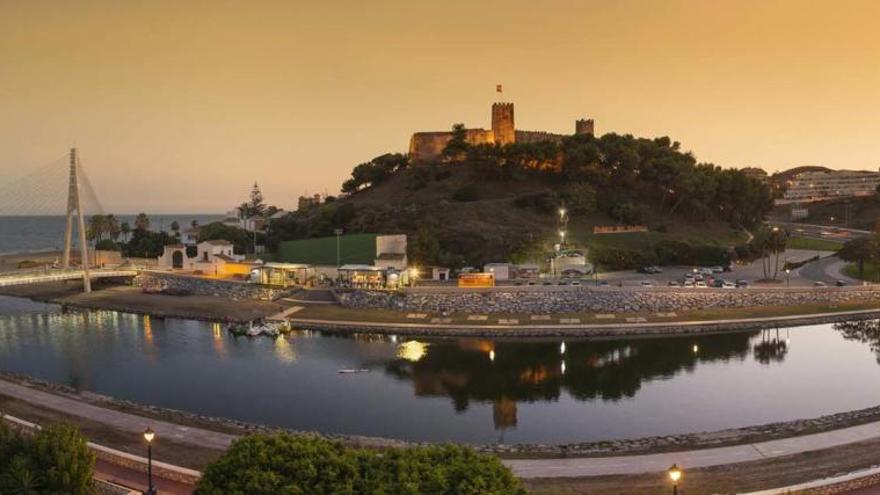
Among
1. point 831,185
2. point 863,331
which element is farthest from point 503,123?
point 831,185

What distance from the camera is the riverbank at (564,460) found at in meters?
18.8

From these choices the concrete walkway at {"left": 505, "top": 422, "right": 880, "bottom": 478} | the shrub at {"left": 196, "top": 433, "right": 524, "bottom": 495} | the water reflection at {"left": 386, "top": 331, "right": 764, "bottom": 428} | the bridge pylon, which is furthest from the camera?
the bridge pylon

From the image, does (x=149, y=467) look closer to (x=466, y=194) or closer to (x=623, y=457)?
(x=623, y=457)

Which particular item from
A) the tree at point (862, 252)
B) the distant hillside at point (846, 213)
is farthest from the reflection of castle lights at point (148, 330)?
the distant hillside at point (846, 213)

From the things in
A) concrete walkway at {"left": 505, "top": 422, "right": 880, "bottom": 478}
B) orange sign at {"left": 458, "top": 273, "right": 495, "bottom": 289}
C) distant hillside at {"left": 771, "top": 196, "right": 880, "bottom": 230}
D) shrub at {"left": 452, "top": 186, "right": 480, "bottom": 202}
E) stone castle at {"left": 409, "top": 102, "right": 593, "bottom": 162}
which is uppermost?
stone castle at {"left": 409, "top": 102, "right": 593, "bottom": 162}

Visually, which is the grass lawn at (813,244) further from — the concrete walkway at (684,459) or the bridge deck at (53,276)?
the bridge deck at (53,276)

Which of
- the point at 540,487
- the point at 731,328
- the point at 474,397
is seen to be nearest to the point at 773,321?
the point at 731,328

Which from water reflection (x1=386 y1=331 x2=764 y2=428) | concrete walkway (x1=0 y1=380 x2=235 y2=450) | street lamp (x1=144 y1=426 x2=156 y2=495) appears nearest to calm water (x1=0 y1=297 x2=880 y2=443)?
water reflection (x1=386 y1=331 x2=764 y2=428)

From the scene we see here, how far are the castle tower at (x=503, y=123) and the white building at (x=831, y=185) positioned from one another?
106 m

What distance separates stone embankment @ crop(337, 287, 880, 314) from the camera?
48844 mm

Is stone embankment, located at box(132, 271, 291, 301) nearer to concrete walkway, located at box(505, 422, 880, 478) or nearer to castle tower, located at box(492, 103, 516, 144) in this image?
concrete walkway, located at box(505, 422, 880, 478)

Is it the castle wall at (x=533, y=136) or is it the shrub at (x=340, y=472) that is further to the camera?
the castle wall at (x=533, y=136)

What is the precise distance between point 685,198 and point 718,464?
65.3 metres

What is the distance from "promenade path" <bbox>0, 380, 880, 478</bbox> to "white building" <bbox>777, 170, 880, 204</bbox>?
16907 cm
